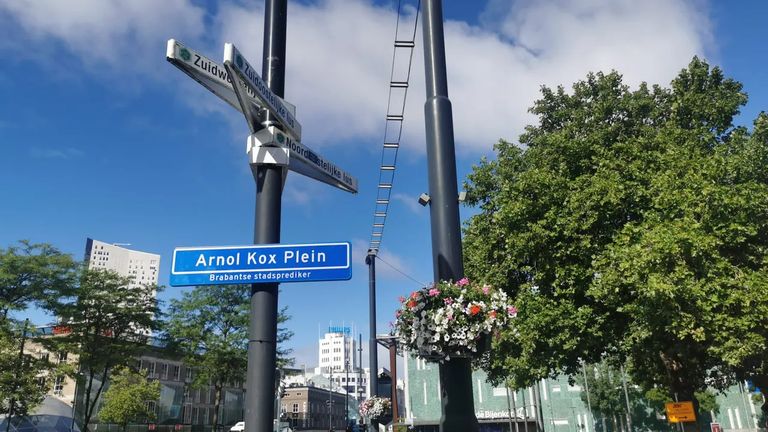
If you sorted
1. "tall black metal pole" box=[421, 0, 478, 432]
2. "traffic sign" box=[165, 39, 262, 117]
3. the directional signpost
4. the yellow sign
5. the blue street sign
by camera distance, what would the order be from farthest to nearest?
the yellow sign < "tall black metal pole" box=[421, 0, 478, 432] < the blue street sign < the directional signpost < "traffic sign" box=[165, 39, 262, 117]

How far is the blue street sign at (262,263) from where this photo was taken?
5148 mm

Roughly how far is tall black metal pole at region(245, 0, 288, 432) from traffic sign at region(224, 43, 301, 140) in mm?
166

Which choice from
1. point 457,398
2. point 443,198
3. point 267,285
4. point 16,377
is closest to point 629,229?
point 443,198

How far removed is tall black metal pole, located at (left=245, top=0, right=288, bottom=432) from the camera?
4.90 meters

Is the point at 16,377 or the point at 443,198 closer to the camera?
the point at 443,198

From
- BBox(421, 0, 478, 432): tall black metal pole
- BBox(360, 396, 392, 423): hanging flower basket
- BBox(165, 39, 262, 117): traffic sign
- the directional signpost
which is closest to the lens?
BBox(165, 39, 262, 117): traffic sign

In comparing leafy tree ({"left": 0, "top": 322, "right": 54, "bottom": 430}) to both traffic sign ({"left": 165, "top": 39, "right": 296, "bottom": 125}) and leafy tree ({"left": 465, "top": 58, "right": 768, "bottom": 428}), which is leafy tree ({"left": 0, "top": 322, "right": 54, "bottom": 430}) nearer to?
leafy tree ({"left": 465, "top": 58, "right": 768, "bottom": 428})

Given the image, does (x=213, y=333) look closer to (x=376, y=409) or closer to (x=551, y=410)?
(x=376, y=409)

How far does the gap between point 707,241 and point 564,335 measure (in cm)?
510

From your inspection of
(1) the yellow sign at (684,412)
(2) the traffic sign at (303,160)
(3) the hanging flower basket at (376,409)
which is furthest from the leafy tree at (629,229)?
(3) the hanging flower basket at (376,409)

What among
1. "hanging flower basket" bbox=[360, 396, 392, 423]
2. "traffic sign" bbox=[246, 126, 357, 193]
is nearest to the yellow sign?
"traffic sign" bbox=[246, 126, 357, 193]

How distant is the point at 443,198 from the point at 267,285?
2.24 metres

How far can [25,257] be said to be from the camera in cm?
3269

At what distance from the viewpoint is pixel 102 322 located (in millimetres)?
36938
